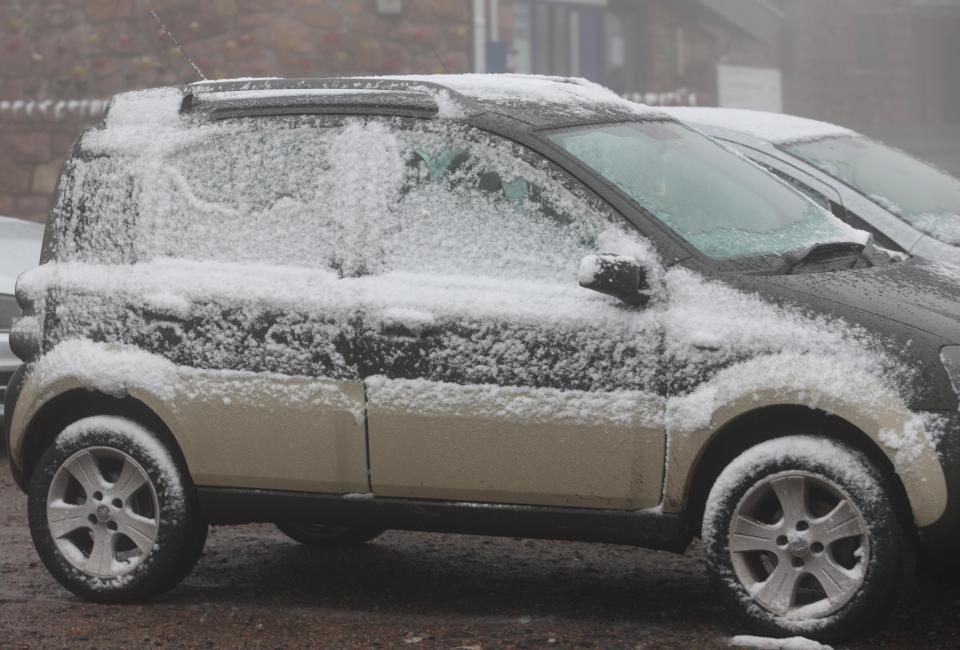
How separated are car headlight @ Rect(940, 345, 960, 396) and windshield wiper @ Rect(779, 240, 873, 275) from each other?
67 centimetres

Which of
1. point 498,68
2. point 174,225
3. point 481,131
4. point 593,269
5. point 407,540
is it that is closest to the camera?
point 593,269

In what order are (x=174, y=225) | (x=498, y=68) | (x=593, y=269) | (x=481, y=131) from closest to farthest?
(x=593, y=269)
(x=481, y=131)
(x=174, y=225)
(x=498, y=68)

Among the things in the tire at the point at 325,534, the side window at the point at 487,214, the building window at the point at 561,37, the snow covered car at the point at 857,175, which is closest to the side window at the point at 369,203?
the side window at the point at 487,214

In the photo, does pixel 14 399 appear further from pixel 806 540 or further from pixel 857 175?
pixel 857 175

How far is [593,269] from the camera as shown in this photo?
18.4 feet

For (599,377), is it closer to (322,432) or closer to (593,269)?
(593,269)

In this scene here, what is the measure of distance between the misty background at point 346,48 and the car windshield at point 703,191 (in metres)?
6.58

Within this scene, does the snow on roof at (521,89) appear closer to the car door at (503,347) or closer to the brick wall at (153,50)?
the car door at (503,347)

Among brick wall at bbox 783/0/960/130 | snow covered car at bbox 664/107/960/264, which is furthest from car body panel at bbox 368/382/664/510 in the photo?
brick wall at bbox 783/0/960/130

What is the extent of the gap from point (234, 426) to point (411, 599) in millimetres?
896

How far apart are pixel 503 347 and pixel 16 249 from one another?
5521 mm

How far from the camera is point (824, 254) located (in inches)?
240

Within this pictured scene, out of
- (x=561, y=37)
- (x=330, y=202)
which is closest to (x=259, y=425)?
(x=330, y=202)

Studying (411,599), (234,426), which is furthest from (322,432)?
(411,599)
